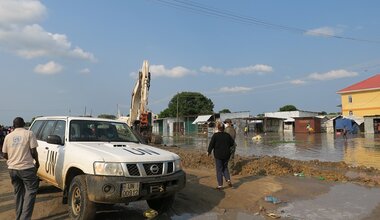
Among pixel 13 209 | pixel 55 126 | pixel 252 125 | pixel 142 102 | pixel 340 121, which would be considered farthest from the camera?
pixel 252 125

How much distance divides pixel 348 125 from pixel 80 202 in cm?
5401

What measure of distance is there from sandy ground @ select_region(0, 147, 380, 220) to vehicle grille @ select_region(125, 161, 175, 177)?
111cm

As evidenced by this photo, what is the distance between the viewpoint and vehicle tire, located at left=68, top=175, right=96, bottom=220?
242 inches

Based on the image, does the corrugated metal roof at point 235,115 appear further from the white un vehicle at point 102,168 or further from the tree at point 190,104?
the white un vehicle at point 102,168

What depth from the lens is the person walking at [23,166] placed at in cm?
638

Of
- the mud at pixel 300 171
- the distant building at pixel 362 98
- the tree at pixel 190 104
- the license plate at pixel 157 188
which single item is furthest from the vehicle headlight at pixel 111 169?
the tree at pixel 190 104

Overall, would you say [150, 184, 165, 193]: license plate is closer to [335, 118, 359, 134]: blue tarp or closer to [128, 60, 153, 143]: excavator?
[128, 60, 153, 143]: excavator

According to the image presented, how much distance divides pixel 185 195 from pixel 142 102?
18.0 m

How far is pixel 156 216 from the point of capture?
279 inches

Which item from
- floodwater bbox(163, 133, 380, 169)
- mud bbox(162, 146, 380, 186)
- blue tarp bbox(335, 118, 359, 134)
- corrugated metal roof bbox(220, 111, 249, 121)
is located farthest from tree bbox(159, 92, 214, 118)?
mud bbox(162, 146, 380, 186)

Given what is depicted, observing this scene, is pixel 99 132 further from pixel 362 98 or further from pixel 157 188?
pixel 362 98

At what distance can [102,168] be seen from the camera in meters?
6.05

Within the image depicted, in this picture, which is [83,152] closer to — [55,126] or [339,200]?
[55,126]

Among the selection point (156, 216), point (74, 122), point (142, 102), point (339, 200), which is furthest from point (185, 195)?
point (142, 102)
